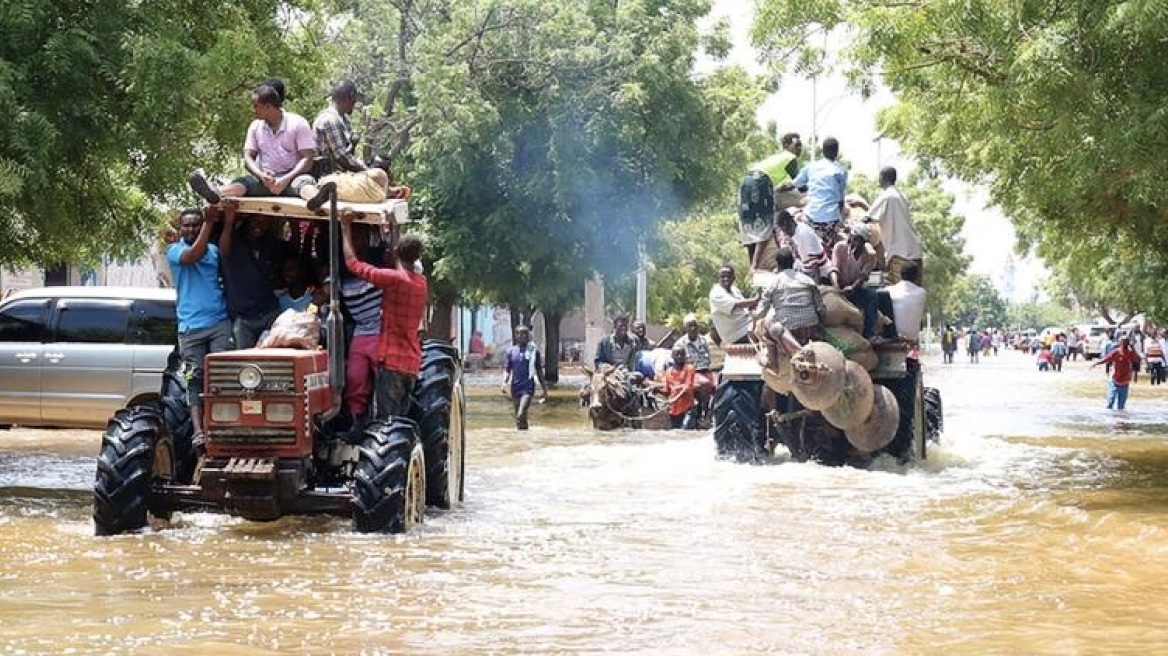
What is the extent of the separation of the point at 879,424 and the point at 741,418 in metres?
1.47

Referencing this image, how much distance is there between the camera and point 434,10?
103 ft

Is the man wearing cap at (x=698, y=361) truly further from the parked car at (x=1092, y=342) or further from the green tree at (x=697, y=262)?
the parked car at (x=1092, y=342)

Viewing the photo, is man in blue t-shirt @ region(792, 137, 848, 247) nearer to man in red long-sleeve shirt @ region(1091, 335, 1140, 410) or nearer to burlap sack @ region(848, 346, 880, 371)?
burlap sack @ region(848, 346, 880, 371)

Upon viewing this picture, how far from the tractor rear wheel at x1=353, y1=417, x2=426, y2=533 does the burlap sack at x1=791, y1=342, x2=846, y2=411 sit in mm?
4835

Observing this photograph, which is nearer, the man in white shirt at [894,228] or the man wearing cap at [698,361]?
the man in white shirt at [894,228]

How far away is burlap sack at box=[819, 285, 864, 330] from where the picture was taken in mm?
15438

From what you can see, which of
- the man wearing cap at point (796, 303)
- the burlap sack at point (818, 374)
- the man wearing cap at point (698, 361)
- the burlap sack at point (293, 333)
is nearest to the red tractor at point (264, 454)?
the burlap sack at point (293, 333)

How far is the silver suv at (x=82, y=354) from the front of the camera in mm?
17672

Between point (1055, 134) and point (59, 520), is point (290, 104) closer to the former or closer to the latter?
point (59, 520)

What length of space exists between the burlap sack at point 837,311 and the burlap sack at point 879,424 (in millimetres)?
685

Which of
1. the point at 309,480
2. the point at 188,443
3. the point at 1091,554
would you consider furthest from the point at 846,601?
the point at 188,443

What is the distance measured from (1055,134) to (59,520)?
8.77 m

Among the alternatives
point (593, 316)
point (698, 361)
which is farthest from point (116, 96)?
point (593, 316)

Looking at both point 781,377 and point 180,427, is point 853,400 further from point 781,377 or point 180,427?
point 180,427
